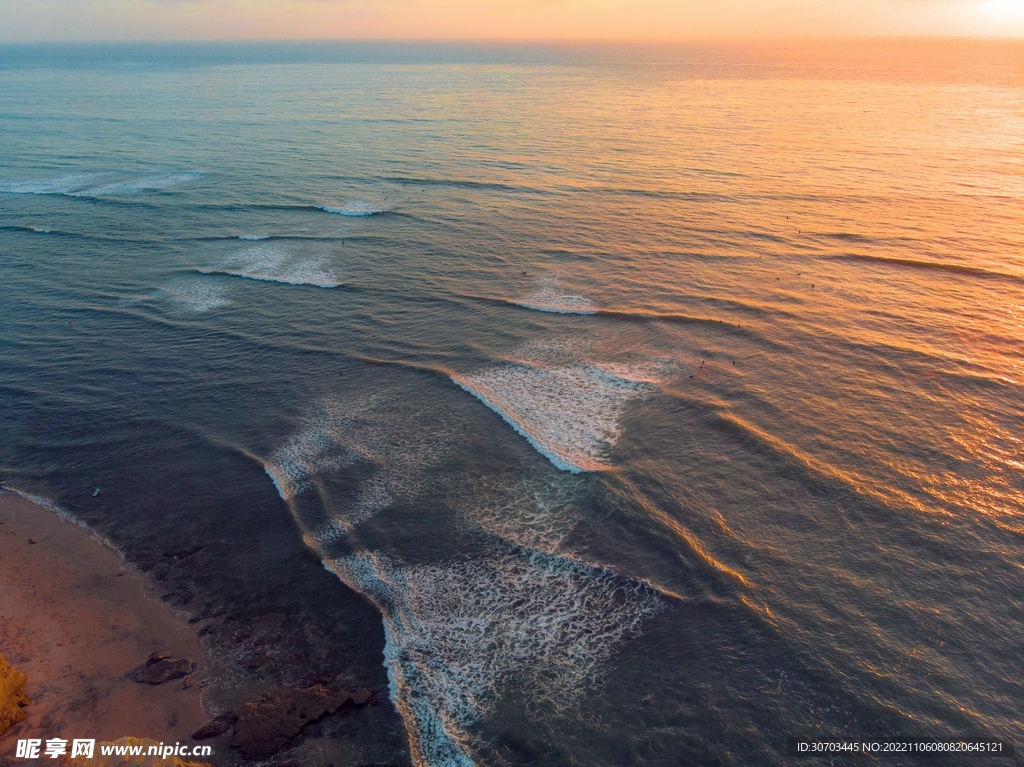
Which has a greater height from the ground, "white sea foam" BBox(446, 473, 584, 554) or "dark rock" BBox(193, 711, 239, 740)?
"white sea foam" BBox(446, 473, 584, 554)

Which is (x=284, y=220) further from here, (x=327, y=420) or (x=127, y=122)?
(x=127, y=122)

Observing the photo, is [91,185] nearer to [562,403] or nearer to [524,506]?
[562,403]

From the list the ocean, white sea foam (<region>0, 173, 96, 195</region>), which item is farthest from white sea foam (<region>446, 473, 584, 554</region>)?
white sea foam (<region>0, 173, 96, 195</region>)

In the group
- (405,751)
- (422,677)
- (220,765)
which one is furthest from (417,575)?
(220,765)

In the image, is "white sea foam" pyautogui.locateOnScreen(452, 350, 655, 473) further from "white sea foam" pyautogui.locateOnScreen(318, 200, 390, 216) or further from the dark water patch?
"white sea foam" pyautogui.locateOnScreen(318, 200, 390, 216)

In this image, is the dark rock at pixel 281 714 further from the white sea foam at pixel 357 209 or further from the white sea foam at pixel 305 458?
the white sea foam at pixel 357 209

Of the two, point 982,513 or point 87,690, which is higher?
point 982,513
